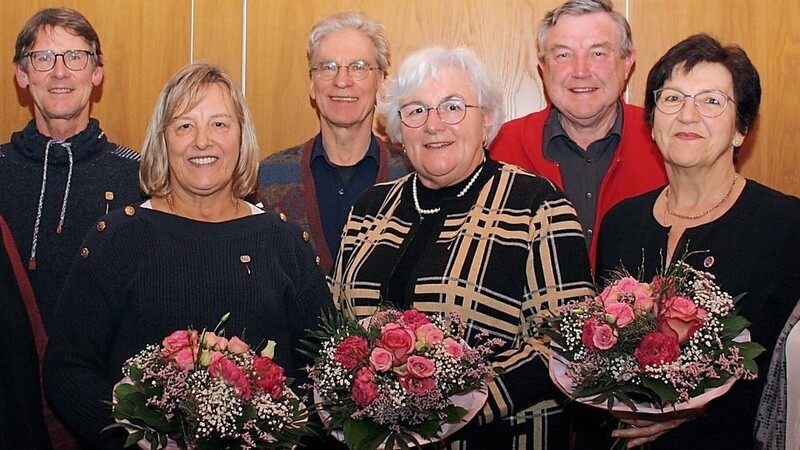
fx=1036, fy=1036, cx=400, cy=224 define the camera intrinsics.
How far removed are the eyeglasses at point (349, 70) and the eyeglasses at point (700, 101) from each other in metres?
1.49

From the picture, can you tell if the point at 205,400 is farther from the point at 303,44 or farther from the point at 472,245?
the point at 303,44

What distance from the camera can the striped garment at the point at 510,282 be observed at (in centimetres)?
318

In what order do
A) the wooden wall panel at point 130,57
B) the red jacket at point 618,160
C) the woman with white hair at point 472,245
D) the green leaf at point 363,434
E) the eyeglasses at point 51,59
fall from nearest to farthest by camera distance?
the green leaf at point 363,434, the woman with white hair at point 472,245, the red jacket at point 618,160, the eyeglasses at point 51,59, the wooden wall panel at point 130,57

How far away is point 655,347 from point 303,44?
301 centimetres

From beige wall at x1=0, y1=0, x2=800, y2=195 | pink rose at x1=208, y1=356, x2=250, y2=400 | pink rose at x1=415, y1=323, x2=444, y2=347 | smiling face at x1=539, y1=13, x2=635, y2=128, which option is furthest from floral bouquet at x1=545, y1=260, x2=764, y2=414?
beige wall at x1=0, y1=0, x2=800, y2=195

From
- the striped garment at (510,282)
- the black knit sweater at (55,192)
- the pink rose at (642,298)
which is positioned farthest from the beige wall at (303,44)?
the pink rose at (642,298)

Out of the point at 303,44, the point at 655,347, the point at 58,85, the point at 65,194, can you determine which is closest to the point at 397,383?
the point at 655,347

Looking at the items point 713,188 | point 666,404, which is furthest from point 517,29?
point 666,404

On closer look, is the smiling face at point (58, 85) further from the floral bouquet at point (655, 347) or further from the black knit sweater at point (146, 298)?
the floral bouquet at point (655, 347)

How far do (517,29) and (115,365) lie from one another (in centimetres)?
275

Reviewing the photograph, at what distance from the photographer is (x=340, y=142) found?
15.0 feet

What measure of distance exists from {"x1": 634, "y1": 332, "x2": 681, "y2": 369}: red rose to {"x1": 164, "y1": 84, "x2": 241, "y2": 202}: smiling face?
142 centimetres

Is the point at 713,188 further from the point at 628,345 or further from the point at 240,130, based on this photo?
the point at 240,130

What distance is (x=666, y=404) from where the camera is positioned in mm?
2785
